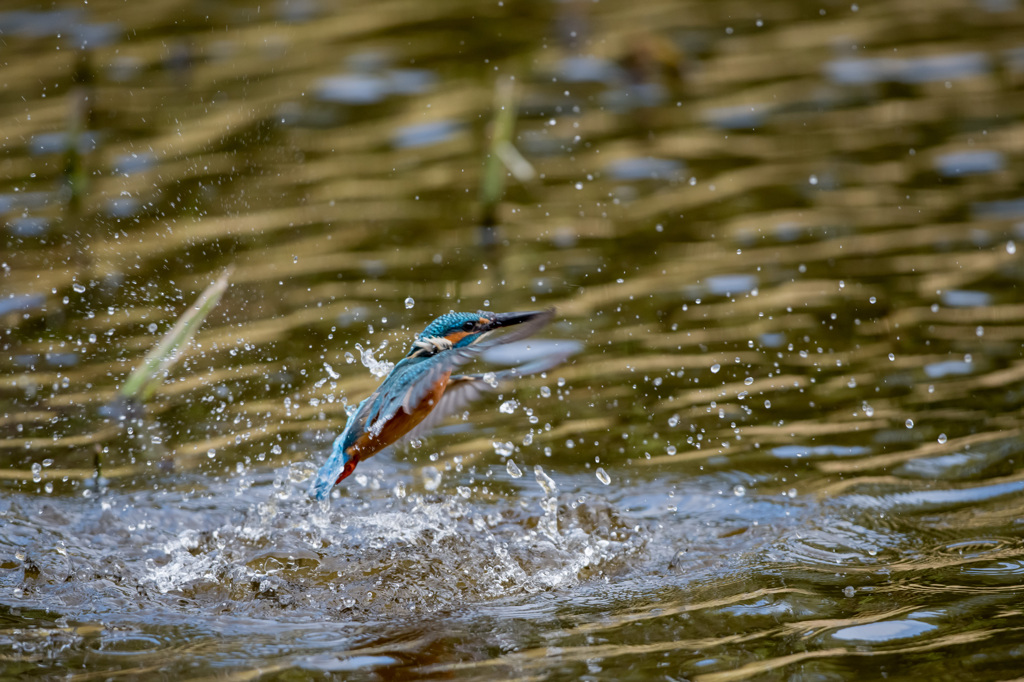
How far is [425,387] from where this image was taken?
3664mm

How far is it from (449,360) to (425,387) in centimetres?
13

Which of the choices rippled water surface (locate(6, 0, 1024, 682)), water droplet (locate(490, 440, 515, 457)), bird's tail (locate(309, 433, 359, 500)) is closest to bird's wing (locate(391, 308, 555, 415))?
bird's tail (locate(309, 433, 359, 500))

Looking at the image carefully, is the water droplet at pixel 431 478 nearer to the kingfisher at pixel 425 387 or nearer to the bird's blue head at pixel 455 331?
the kingfisher at pixel 425 387

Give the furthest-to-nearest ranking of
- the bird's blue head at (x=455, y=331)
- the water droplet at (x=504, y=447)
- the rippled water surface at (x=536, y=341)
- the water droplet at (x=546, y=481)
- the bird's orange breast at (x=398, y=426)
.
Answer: the water droplet at (x=504, y=447) → the water droplet at (x=546, y=481) → the bird's blue head at (x=455, y=331) → the bird's orange breast at (x=398, y=426) → the rippled water surface at (x=536, y=341)

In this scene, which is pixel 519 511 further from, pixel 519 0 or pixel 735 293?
pixel 519 0

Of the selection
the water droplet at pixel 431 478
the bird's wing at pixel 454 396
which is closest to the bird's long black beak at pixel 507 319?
the bird's wing at pixel 454 396

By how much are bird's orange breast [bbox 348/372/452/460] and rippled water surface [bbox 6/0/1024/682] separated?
39 cm

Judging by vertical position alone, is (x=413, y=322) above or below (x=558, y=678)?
above

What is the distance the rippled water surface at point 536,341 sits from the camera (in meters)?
3.56

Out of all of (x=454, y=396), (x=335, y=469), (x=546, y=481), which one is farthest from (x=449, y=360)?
(x=546, y=481)

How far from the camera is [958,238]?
5.87m

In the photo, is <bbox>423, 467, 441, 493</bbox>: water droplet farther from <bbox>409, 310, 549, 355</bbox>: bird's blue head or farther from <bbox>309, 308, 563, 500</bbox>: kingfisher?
<bbox>409, 310, 549, 355</bbox>: bird's blue head

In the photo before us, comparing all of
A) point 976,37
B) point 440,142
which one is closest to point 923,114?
point 976,37

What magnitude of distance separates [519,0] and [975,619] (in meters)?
6.19
